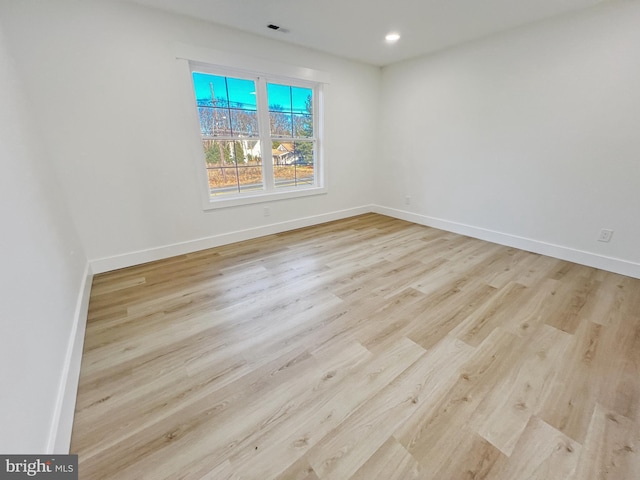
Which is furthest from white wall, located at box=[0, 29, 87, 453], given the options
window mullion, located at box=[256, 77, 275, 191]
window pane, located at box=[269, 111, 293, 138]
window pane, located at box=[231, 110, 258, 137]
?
window pane, located at box=[269, 111, 293, 138]

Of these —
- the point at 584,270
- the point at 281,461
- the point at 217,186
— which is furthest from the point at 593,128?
the point at 217,186

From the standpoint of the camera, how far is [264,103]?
10.6ft

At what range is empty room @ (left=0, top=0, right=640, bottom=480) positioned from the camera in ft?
3.63

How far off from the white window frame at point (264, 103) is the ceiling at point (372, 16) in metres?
0.30

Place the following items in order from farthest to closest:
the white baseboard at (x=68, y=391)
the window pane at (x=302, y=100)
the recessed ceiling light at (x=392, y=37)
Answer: the window pane at (x=302, y=100), the recessed ceiling light at (x=392, y=37), the white baseboard at (x=68, y=391)

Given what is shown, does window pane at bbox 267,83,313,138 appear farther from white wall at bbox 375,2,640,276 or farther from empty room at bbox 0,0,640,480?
white wall at bbox 375,2,640,276

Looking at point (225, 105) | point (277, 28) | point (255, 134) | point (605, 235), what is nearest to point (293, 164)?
point (255, 134)

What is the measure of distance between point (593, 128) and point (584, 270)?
1348mm

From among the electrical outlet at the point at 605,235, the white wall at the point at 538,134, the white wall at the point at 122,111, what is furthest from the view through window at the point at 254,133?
the electrical outlet at the point at 605,235

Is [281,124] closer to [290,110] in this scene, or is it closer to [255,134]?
[290,110]

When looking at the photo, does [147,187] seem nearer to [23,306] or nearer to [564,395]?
[23,306]

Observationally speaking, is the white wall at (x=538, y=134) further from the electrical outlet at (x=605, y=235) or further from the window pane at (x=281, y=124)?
the window pane at (x=281, y=124)

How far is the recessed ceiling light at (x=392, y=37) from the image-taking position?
2846 millimetres

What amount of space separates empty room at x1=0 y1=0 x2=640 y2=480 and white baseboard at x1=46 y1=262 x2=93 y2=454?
0.05 feet
